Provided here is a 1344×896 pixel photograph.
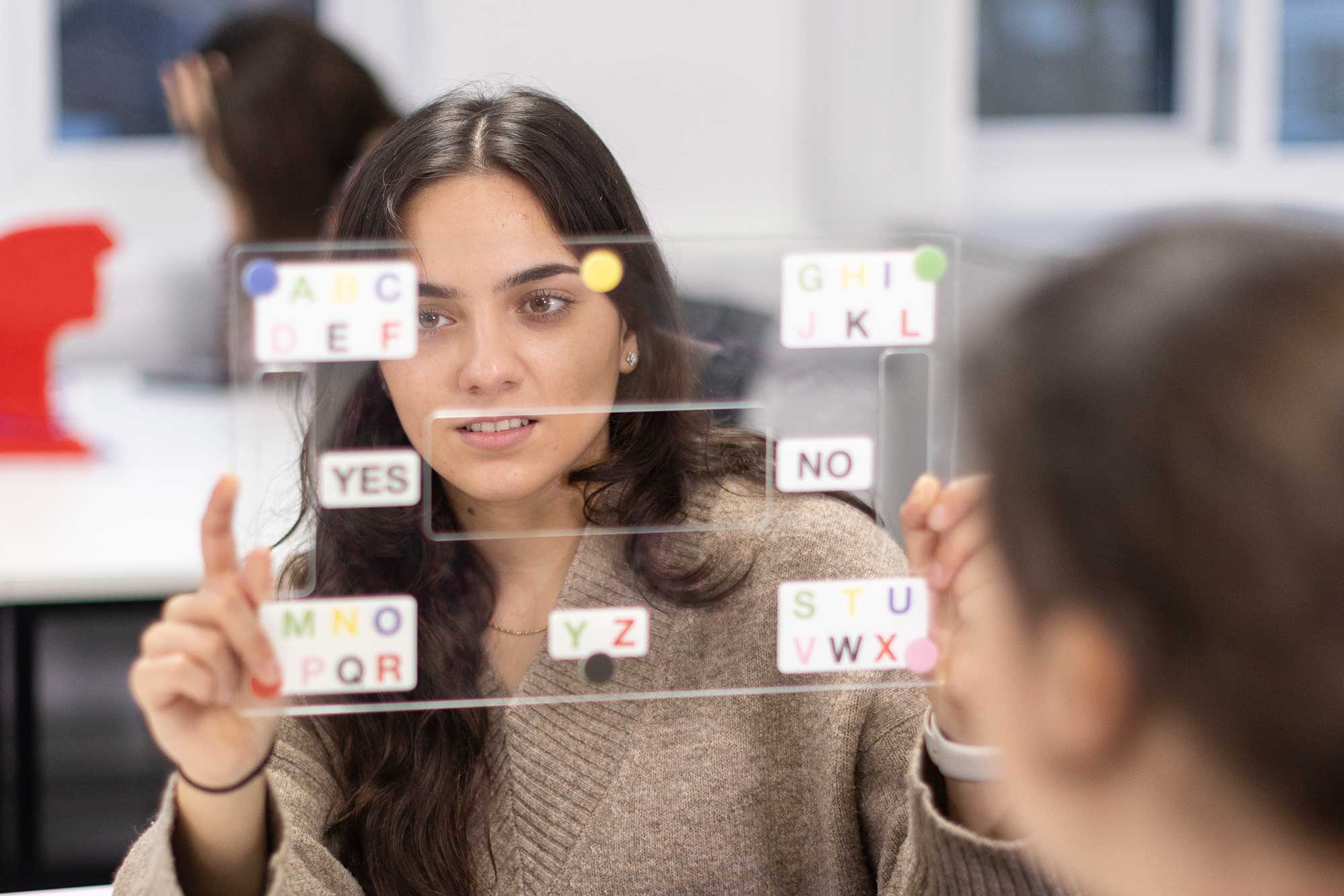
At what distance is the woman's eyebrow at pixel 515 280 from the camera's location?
688 millimetres

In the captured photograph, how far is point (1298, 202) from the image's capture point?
226 centimetres

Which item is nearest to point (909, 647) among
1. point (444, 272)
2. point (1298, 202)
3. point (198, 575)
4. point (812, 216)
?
point (444, 272)

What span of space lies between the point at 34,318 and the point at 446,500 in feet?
3.85

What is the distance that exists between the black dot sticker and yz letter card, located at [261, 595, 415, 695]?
93 mm

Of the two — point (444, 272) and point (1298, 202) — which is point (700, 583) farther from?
point (1298, 202)

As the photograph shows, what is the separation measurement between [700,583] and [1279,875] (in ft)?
1.29

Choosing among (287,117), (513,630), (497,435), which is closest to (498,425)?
(497,435)

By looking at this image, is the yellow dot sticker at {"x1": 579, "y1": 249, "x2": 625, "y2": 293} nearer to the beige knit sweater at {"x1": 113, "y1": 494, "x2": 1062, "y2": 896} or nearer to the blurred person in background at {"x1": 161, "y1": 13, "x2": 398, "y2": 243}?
the beige knit sweater at {"x1": 113, "y1": 494, "x2": 1062, "y2": 896}

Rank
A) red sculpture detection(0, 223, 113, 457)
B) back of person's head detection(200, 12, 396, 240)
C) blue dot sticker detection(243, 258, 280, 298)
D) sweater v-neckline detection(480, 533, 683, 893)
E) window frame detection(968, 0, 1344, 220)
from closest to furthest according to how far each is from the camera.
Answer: blue dot sticker detection(243, 258, 280, 298) < sweater v-neckline detection(480, 533, 683, 893) < red sculpture detection(0, 223, 113, 457) < back of person's head detection(200, 12, 396, 240) < window frame detection(968, 0, 1344, 220)

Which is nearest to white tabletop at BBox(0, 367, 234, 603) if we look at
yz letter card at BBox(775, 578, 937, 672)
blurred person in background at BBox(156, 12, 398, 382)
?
blurred person in background at BBox(156, 12, 398, 382)

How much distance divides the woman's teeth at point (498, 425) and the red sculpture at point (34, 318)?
1.17m

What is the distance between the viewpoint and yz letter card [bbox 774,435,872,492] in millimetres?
731

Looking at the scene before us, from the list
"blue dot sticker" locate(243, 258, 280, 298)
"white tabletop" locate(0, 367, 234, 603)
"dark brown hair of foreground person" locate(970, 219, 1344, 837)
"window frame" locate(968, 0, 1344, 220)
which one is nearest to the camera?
"dark brown hair of foreground person" locate(970, 219, 1344, 837)

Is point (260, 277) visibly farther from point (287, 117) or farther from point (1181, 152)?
point (1181, 152)
